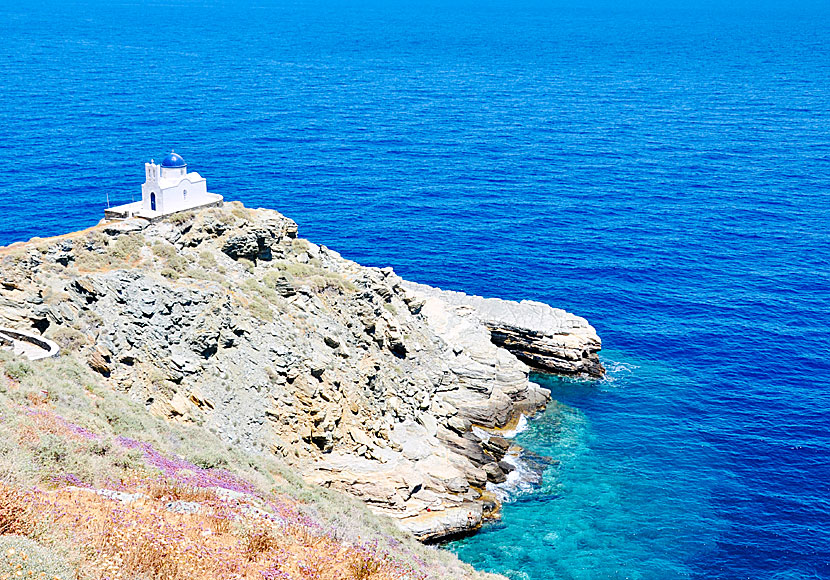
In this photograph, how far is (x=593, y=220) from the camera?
98.3m

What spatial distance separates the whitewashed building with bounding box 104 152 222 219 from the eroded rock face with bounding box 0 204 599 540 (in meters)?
1.54

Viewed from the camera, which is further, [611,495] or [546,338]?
[546,338]

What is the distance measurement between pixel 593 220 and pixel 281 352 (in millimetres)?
58831

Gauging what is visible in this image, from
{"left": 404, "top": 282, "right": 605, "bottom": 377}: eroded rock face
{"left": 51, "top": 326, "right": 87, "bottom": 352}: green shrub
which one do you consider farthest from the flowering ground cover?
{"left": 404, "top": 282, "right": 605, "bottom": 377}: eroded rock face

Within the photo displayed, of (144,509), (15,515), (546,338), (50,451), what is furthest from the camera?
(546,338)

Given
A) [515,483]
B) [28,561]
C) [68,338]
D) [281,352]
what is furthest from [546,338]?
[28,561]

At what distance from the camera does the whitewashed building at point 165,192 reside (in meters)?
54.7

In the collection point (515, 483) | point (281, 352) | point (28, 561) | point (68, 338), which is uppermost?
point (281, 352)

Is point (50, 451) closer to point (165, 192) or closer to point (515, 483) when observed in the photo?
point (165, 192)

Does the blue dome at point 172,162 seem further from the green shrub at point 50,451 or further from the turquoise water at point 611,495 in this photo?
the green shrub at point 50,451

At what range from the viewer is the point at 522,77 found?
7480 inches

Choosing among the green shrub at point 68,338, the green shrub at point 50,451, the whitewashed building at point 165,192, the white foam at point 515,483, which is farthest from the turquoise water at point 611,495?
the whitewashed building at point 165,192

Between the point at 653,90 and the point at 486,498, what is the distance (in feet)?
470

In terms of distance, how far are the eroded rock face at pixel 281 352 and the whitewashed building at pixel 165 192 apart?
5.05 feet
